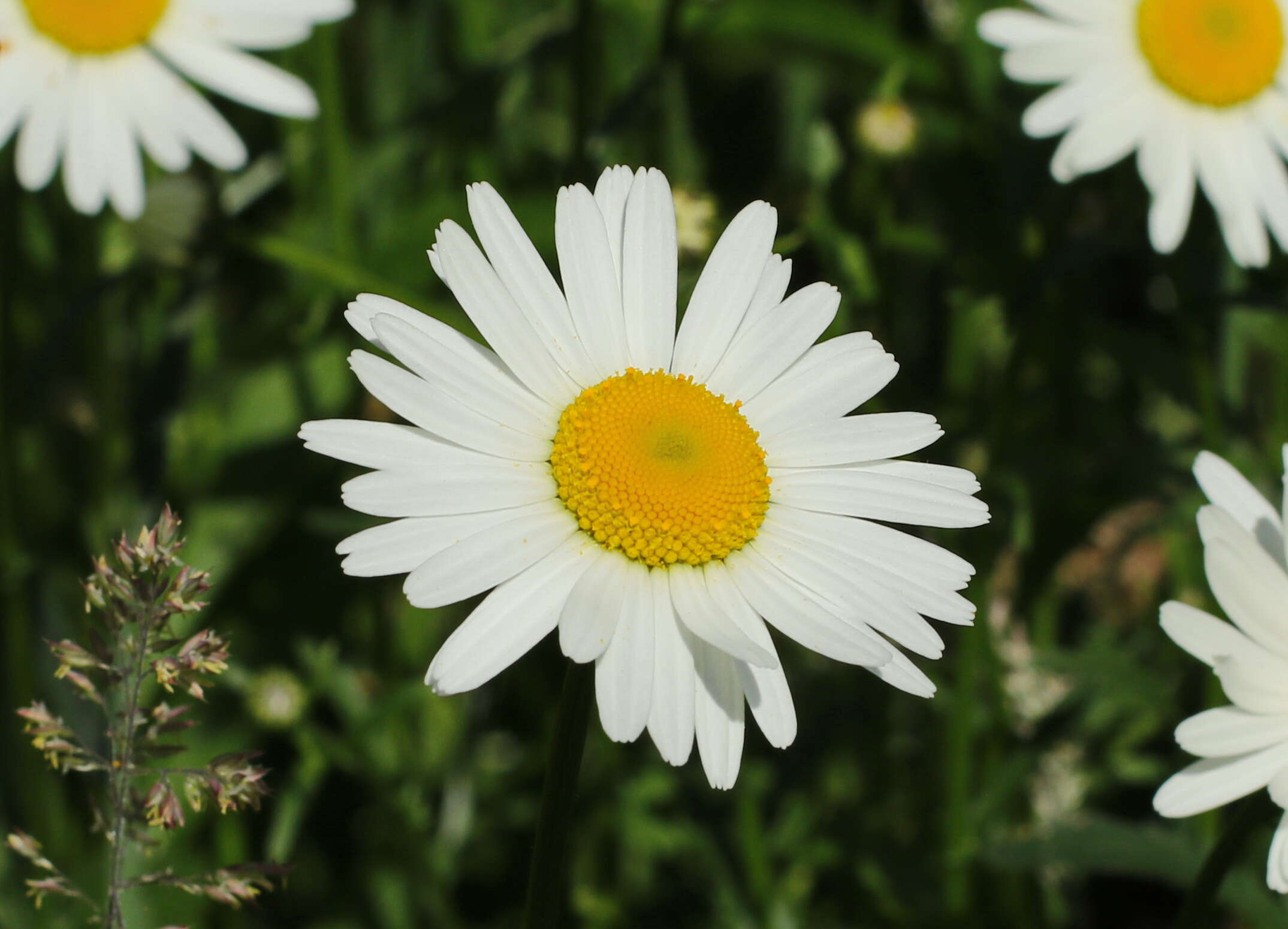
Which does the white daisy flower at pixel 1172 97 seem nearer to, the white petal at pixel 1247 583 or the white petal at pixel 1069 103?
the white petal at pixel 1069 103

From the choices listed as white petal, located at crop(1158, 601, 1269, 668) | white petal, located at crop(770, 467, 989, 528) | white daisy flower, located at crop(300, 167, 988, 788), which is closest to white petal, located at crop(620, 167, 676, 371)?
white daisy flower, located at crop(300, 167, 988, 788)

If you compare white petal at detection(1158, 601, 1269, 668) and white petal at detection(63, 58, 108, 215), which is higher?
white petal at detection(63, 58, 108, 215)

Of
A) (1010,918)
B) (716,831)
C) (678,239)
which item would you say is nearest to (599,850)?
(716,831)

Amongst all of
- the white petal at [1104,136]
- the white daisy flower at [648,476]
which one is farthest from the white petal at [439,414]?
the white petal at [1104,136]

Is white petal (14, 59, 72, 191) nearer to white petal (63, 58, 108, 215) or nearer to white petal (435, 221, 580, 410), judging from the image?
white petal (63, 58, 108, 215)

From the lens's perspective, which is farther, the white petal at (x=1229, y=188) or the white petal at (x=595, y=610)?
the white petal at (x=1229, y=188)

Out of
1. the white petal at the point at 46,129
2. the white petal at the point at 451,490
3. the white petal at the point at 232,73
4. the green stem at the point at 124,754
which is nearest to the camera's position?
the green stem at the point at 124,754

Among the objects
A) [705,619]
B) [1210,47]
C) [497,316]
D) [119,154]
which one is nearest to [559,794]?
[705,619]
